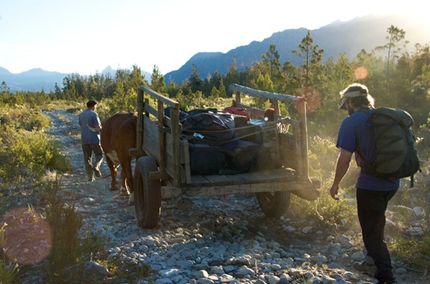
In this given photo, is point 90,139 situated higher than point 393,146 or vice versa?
point 393,146

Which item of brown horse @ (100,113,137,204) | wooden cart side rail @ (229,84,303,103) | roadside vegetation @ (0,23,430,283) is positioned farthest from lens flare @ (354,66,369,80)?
brown horse @ (100,113,137,204)

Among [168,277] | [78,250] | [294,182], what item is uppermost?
[294,182]

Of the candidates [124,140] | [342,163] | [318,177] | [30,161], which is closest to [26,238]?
[124,140]

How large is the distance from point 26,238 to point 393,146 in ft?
13.2

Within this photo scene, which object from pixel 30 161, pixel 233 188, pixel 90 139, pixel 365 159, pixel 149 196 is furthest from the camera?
pixel 30 161

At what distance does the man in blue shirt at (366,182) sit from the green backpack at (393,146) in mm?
105

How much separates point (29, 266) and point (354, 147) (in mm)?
3449

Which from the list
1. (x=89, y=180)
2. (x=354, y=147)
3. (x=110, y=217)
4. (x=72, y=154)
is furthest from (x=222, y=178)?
(x=72, y=154)

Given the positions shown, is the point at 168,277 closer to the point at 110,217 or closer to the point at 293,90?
the point at 110,217

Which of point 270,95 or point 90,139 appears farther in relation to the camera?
point 90,139

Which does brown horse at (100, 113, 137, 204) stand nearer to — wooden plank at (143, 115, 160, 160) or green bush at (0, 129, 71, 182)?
wooden plank at (143, 115, 160, 160)

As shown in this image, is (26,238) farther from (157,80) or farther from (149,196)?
(157,80)

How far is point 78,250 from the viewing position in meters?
3.94

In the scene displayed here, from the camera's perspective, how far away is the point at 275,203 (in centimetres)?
586
